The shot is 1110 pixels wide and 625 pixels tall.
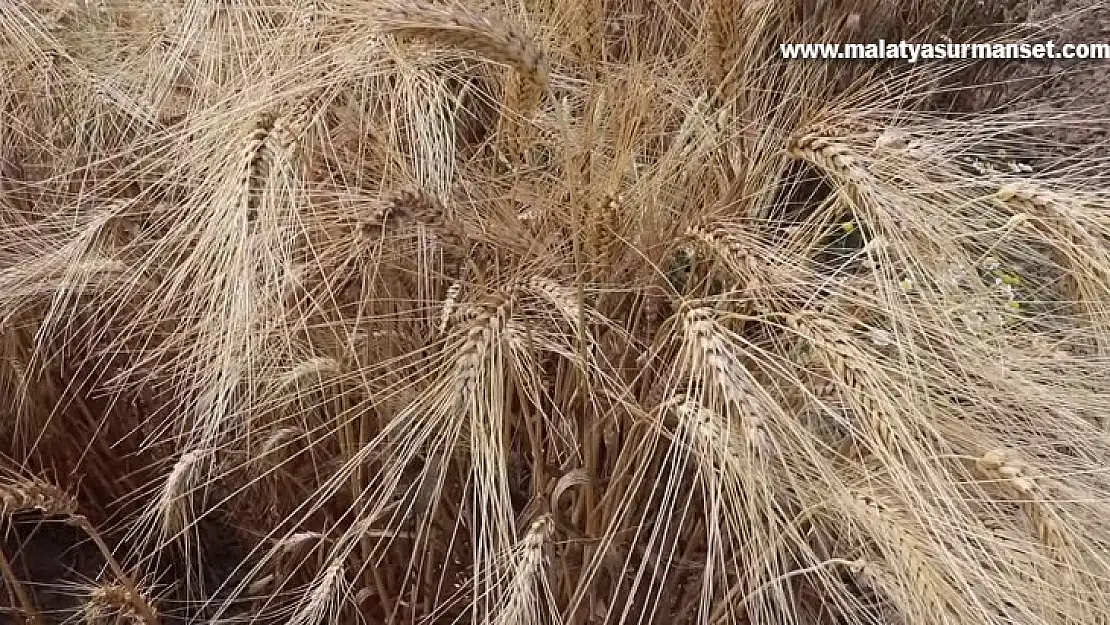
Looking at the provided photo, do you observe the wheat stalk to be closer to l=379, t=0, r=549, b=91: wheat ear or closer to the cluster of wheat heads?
the cluster of wheat heads

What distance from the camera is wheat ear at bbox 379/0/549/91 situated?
82 cm

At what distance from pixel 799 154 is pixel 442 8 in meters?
0.35

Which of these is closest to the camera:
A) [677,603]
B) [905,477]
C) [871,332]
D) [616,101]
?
[905,477]

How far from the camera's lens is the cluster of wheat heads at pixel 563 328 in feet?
2.77

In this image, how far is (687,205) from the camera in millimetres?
1105

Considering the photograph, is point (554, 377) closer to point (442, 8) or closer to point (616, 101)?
point (616, 101)

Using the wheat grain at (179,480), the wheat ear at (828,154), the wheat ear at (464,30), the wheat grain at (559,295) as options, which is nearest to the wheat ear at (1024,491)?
the wheat ear at (828,154)

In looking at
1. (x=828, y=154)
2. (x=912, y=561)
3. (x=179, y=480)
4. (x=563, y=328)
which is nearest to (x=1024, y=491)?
(x=912, y=561)

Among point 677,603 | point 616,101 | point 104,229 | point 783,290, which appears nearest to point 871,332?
point 783,290

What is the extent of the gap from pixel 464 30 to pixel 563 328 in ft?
1.27

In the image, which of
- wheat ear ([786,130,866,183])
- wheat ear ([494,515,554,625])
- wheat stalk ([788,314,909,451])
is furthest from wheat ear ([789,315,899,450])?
wheat ear ([494,515,554,625])

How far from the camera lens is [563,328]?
112 cm

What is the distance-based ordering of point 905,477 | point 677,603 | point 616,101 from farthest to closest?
point 677,603, point 616,101, point 905,477

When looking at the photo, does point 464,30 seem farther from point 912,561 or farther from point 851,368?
point 912,561
